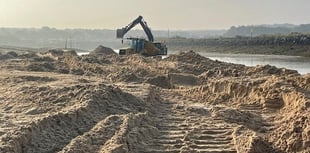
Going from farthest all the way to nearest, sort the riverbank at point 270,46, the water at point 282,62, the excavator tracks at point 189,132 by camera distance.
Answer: the riverbank at point 270,46 → the water at point 282,62 → the excavator tracks at point 189,132

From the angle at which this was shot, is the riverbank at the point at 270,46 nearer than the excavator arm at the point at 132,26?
No

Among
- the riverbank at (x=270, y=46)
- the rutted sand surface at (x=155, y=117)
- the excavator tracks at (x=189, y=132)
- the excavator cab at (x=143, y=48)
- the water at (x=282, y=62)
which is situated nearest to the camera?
the rutted sand surface at (x=155, y=117)

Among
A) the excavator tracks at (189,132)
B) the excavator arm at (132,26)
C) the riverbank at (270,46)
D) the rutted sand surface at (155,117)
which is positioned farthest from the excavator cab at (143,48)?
the riverbank at (270,46)

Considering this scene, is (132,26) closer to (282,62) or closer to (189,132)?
(282,62)

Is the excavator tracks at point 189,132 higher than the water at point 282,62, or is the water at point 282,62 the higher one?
the excavator tracks at point 189,132

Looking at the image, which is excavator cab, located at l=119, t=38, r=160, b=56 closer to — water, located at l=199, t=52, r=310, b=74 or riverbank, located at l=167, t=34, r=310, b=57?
water, located at l=199, t=52, r=310, b=74

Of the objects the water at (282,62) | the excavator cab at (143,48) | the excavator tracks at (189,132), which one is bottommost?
the water at (282,62)

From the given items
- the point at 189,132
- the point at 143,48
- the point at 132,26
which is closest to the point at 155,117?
the point at 189,132

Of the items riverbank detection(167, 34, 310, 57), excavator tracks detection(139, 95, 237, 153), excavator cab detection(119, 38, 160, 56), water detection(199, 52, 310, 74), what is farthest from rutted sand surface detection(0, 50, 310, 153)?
riverbank detection(167, 34, 310, 57)

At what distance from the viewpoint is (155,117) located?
10.5 metres

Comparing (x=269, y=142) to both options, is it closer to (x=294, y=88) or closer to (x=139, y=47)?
(x=294, y=88)

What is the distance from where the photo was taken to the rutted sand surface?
25.6ft

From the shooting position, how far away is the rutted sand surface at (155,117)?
7809 mm

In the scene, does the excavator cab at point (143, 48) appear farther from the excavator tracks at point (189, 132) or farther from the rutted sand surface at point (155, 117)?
the excavator tracks at point (189, 132)
